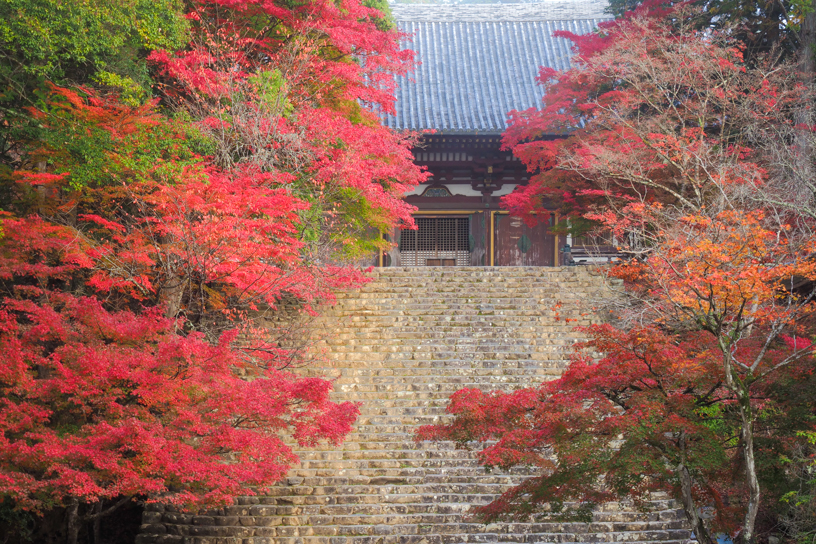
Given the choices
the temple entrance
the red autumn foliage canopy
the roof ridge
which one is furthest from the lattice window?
the roof ridge

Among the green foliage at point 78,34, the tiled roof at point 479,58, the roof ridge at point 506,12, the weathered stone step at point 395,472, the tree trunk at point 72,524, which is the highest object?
the roof ridge at point 506,12

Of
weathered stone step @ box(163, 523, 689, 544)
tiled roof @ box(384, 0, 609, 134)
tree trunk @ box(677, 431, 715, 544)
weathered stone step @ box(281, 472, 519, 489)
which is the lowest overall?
weathered stone step @ box(163, 523, 689, 544)

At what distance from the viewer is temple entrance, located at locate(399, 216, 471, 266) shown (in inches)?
730

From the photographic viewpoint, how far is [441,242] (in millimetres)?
18625

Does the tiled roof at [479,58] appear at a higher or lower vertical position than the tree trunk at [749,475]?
higher

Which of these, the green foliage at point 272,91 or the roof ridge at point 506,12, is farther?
the roof ridge at point 506,12

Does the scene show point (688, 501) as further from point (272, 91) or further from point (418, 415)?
point (272, 91)

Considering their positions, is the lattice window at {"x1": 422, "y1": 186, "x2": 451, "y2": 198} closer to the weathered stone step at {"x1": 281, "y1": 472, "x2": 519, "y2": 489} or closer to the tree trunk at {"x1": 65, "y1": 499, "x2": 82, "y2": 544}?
the weathered stone step at {"x1": 281, "y1": 472, "x2": 519, "y2": 489}

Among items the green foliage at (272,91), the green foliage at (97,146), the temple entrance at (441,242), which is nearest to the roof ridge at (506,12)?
the temple entrance at (441,242)

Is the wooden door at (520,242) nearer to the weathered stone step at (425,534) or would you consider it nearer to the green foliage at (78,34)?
the weathered stone step at (425,534)

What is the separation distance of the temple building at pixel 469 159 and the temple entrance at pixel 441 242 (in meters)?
0.03

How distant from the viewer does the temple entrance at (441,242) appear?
18.5m

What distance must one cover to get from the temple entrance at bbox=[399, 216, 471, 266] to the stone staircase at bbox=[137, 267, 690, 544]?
3.86 metres

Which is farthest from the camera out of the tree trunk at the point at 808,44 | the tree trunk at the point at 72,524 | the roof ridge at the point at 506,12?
the roof ridge at the point at 506,12
